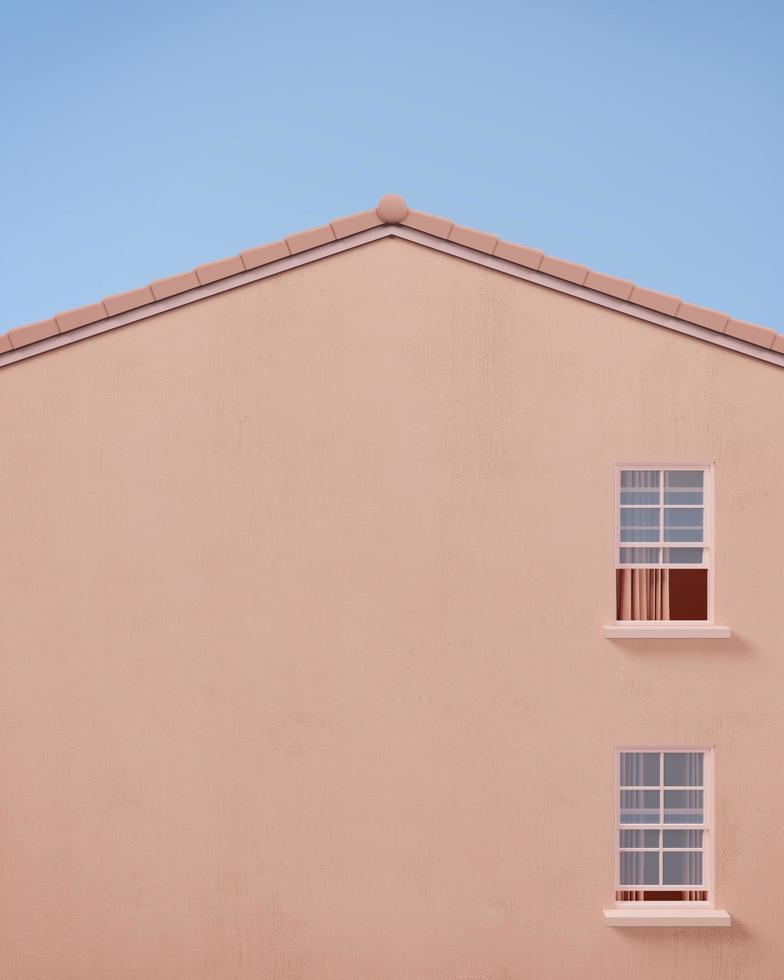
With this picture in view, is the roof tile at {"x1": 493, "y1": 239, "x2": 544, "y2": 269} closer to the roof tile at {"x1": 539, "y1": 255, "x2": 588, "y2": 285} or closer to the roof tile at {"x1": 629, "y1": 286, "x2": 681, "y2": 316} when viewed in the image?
the roof tile at {"x1": 539, "y1": 255, "x2": 588, "y2": 285}

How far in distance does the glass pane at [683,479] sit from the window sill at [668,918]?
5250 mm

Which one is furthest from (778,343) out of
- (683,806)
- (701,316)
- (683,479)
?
(683,806)

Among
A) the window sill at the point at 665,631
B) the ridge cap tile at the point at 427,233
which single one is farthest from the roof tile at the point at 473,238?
the window sill at the point at 665,631

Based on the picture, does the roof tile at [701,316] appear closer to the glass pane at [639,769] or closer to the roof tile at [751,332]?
the roof tile at [751,332]

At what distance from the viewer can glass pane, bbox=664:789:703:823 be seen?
10.1 meters

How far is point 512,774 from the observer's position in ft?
32.8

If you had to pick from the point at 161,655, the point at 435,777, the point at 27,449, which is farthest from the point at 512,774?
the point at 27,449

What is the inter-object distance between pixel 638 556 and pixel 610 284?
3421mm

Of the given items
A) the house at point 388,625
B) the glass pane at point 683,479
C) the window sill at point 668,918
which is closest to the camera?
the window sill at point 668,918

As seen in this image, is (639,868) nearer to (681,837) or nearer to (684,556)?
(681,837)

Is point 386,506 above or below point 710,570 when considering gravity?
above

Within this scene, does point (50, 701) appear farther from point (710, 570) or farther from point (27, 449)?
point (710, 570)

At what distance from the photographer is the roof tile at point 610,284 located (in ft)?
32.8

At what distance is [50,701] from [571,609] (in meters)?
6.59
